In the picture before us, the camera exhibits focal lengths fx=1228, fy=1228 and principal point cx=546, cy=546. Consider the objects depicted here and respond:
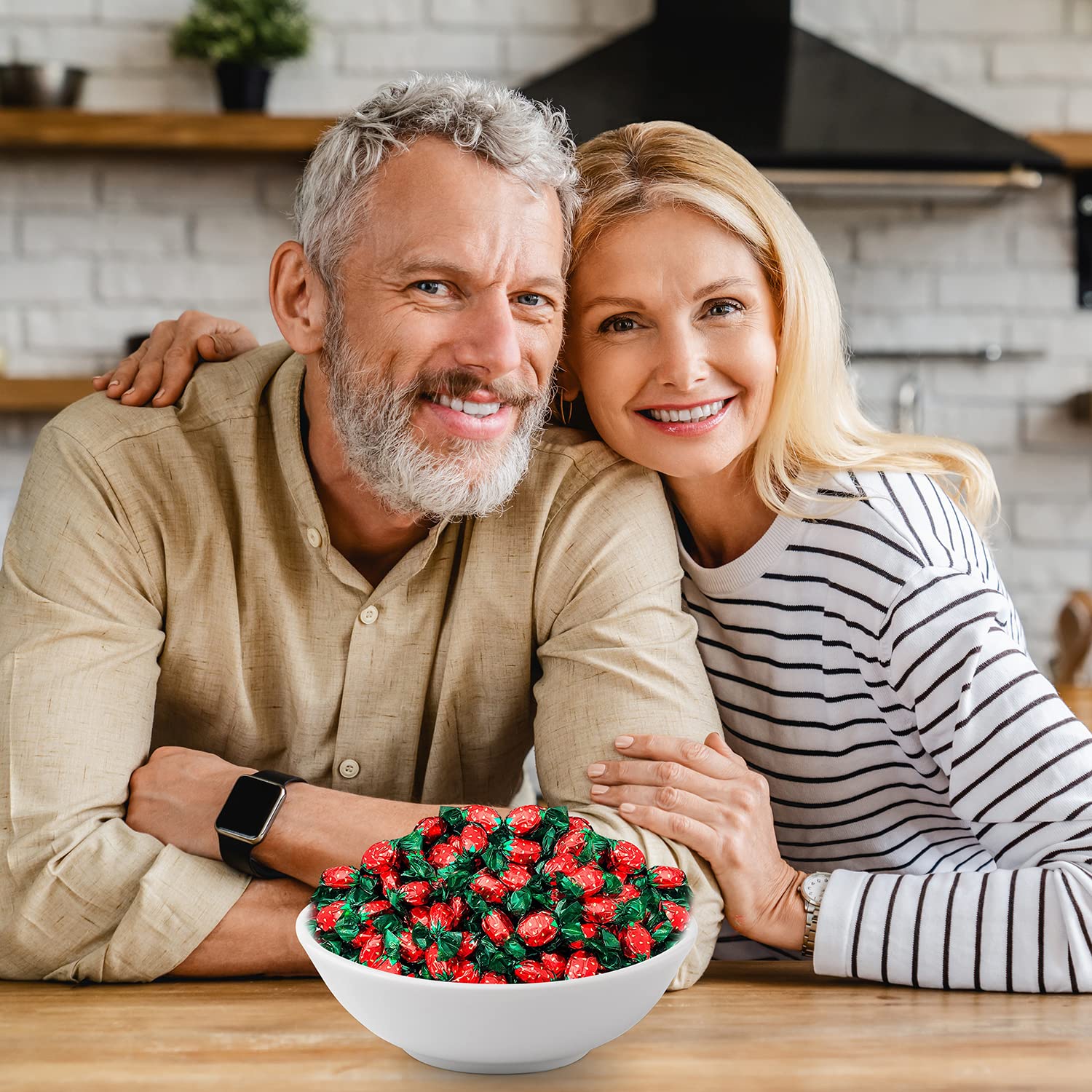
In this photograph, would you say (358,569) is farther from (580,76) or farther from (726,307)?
(580,76)

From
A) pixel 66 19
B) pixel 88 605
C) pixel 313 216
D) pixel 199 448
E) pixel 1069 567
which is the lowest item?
pixel 1069 567

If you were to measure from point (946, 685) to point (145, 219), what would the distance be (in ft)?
9.26

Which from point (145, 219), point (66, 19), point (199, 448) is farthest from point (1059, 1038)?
point (66, 19)

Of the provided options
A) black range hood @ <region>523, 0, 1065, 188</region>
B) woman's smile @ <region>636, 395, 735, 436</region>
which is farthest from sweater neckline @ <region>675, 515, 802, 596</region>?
black range hood @ <region>523, 0, 1065, 188</region>

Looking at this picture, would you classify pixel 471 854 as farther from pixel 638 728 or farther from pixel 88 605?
pixel 88 605

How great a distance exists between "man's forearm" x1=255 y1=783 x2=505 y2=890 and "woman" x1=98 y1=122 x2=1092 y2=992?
0.19 meters

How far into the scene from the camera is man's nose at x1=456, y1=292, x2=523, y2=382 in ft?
3.95

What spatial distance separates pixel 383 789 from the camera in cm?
133

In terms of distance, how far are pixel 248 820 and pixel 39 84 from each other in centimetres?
Answer: 265

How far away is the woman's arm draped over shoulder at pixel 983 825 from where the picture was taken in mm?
1020

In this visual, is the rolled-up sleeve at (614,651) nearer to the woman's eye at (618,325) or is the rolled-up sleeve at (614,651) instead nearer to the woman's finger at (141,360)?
the woman's eye at (618,325)

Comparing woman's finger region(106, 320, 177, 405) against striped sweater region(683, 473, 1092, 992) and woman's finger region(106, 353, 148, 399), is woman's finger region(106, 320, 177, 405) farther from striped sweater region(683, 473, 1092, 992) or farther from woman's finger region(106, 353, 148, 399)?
striped sweater region(683, 473, 1092, 992)

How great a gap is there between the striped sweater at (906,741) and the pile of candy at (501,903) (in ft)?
0.94

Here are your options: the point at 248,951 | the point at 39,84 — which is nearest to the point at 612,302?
the point at 248,951
